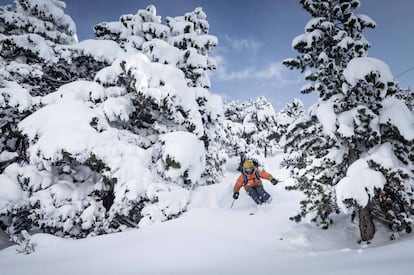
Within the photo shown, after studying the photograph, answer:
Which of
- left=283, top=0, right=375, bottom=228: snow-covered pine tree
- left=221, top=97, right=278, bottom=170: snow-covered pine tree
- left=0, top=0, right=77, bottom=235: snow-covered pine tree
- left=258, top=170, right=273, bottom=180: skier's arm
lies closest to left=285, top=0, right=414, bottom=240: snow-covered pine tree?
left=283, top=0, right=375, bottom=228: snow-covered pine tree

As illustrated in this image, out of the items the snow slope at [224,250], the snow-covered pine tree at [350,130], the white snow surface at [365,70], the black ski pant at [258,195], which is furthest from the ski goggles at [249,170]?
the white snow surface at [365,70]

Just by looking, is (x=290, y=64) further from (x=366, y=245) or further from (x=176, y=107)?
(x=366, y=245)

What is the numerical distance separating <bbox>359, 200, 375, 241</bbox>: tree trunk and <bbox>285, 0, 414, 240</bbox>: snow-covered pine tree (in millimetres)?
18

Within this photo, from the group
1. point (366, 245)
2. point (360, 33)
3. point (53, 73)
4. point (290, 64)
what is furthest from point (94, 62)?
point (366, 245)

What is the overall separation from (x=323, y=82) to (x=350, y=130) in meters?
1.61

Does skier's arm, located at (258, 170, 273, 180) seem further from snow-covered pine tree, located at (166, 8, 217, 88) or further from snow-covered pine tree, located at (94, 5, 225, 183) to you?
snow-covered pine tree, located at (166, 8, 217, 88)

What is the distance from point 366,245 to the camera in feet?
16.9

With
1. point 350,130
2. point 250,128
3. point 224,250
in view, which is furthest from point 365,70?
point 250,128

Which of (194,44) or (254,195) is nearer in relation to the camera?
(254,195)

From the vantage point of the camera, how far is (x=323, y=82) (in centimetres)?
603

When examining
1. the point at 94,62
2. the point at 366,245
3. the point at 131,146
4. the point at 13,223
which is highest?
the point at 94,62

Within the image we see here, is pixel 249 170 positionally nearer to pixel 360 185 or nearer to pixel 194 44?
pixel 360 185

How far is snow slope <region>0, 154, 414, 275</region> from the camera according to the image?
3453 millimetres

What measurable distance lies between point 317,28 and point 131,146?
5982 mm
